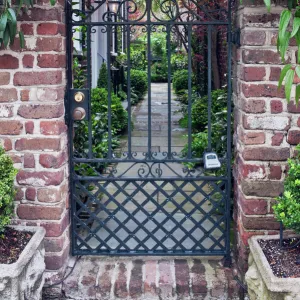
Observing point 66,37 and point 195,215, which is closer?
point 66,37

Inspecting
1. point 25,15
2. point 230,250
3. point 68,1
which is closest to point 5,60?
point 25,15

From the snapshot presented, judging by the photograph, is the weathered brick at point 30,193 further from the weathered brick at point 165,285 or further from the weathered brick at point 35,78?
the weathered brick at point 165,285

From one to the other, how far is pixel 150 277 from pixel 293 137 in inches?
47.8

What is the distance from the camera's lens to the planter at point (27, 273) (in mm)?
2422

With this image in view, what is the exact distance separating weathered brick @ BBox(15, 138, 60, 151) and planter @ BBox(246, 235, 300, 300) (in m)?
1.25

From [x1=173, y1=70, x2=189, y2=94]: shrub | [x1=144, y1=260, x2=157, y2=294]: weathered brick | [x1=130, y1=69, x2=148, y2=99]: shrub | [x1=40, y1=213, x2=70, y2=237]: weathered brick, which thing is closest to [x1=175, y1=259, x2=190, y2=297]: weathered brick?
[x1=144, y1=260, x2=157, y2=294]: weathered brick

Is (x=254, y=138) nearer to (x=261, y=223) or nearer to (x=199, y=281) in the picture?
(x=261, y=223)

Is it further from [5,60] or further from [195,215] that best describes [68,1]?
[195,215]

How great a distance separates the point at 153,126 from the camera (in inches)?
355

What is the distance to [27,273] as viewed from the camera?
2641 millimetres

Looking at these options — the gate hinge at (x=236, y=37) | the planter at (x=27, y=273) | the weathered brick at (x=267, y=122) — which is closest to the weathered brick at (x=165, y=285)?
the planter at (x=27, y=273)

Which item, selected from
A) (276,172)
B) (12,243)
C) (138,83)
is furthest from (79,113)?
(138,83)

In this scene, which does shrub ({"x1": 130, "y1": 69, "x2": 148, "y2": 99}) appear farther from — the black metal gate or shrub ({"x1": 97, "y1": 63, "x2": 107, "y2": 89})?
the black metal gate

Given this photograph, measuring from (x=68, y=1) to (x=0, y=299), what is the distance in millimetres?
1783
